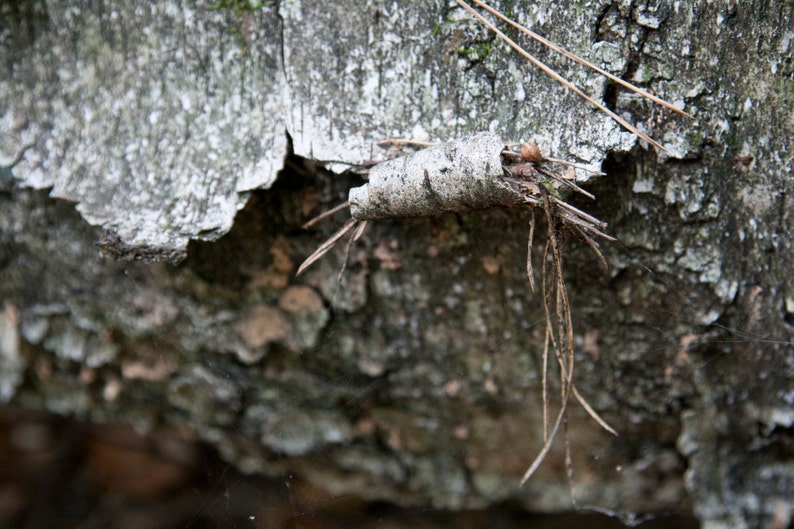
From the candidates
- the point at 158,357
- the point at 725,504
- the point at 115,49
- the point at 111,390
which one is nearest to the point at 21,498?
the point at 111,390

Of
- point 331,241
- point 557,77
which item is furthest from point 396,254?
point 557,77

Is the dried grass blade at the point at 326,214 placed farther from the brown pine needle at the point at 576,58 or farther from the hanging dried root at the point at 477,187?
the brown pine needle at the point at 576,58

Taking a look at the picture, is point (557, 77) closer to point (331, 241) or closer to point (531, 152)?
point (531, 152)

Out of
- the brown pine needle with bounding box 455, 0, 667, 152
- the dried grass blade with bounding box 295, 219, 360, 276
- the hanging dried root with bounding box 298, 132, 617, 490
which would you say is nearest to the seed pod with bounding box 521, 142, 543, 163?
the hanging dried root with bounding box 298, 132, 617, 490

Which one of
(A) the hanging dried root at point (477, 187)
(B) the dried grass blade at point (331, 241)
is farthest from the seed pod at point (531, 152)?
(B) the dried grass blade at point (331, 241)

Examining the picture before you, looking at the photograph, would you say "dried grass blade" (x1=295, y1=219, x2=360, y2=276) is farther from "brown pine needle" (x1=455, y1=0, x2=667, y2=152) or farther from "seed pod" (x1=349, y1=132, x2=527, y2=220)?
"brown pine needle" (x1=455, y1=0, x2=667, y2=152)
